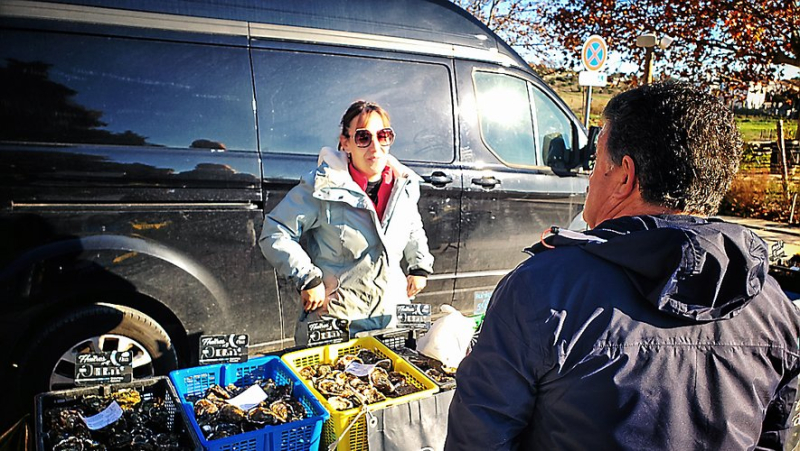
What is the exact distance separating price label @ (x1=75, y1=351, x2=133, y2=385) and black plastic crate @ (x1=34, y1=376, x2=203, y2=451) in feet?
0.11

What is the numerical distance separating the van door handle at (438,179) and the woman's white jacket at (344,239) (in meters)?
1.08

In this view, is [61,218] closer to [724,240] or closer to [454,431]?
[454,431]

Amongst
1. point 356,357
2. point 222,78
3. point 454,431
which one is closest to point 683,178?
point 454,431

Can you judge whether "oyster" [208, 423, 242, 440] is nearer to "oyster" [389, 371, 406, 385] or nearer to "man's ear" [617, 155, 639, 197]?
"oyster" [389, 371, 406, 385]

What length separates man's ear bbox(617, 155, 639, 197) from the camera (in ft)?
4.45

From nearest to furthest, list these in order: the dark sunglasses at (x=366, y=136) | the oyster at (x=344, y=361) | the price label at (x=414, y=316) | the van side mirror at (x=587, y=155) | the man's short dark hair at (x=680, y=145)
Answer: the man's short dark hair at (x=680, y=145) < the oyster at (x=344, y=361) < the price label at (x=414, y=316) < the dark sunglasses at (x=366, y=136) < the van side mirror at (x=587, y=155)

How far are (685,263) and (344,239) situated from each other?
5.85 feet

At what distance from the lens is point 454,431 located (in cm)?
136

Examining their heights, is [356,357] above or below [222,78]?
below

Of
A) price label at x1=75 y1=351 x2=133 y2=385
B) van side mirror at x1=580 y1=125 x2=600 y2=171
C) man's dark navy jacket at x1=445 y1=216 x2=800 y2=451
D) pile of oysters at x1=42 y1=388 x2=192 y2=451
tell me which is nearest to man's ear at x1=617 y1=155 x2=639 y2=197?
man's dark navy jacket at x1=445 y1=216 x2=800 y2=451

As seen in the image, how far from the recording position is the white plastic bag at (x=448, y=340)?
2.47m

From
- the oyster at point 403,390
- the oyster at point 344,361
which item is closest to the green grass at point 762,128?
the oyster at point 344,361

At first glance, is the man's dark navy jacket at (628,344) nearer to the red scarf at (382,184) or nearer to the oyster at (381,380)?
the oyster at (381,380)

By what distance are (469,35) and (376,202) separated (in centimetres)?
196
